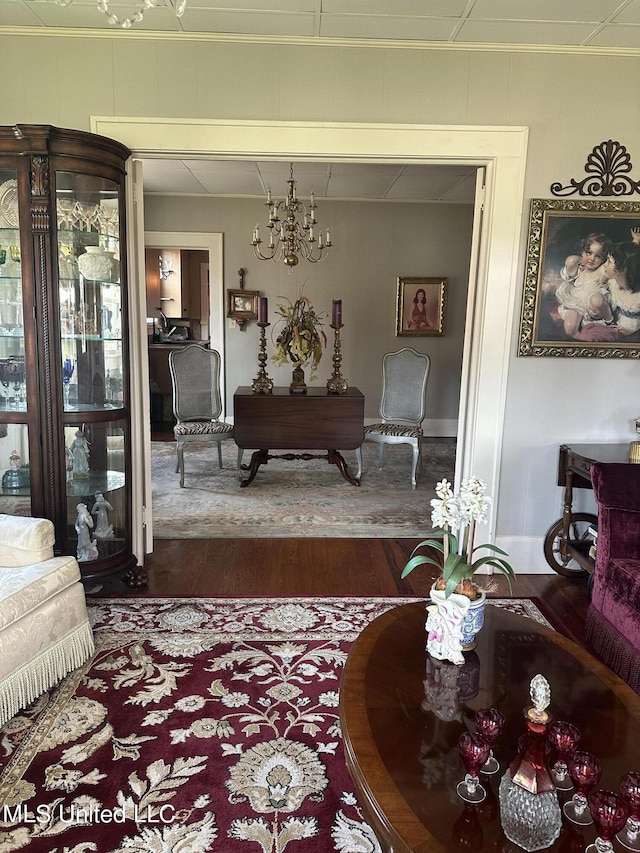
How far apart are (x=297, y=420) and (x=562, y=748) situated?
11.2 ft

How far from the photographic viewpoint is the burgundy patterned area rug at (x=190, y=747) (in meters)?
1.45

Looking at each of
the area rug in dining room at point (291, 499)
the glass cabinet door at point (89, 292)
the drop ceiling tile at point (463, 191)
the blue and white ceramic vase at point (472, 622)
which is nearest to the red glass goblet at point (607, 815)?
the blue and white ceramic vase at point (472, 622)

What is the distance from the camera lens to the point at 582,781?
1024mm

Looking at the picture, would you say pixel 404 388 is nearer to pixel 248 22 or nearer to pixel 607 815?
pixel 248 22

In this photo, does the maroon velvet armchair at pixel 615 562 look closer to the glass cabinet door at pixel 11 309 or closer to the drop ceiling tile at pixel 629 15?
the drop ceiling tile at pixel 629 15

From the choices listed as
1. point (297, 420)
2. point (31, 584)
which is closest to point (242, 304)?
point (297, 420)

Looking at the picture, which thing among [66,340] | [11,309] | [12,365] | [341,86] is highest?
[341,86]

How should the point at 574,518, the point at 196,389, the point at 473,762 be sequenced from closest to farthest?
the point at 473,762 → the point at 574,518 → the point at 196,389

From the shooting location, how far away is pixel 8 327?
253cm

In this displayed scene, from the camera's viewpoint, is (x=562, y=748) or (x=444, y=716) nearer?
(x=562, y=748)

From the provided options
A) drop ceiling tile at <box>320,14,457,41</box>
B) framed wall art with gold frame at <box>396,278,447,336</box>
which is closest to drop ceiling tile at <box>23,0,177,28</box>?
drop ceiling tile at <box>320,14,457,41</box>

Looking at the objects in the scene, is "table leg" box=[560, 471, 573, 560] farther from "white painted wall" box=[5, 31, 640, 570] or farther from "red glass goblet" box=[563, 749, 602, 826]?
"red glass goblet" box=[563, 749, 602, 826]

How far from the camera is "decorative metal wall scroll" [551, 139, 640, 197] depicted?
9.25 feet

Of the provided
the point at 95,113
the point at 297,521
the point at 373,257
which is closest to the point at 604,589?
the point at 297,521
